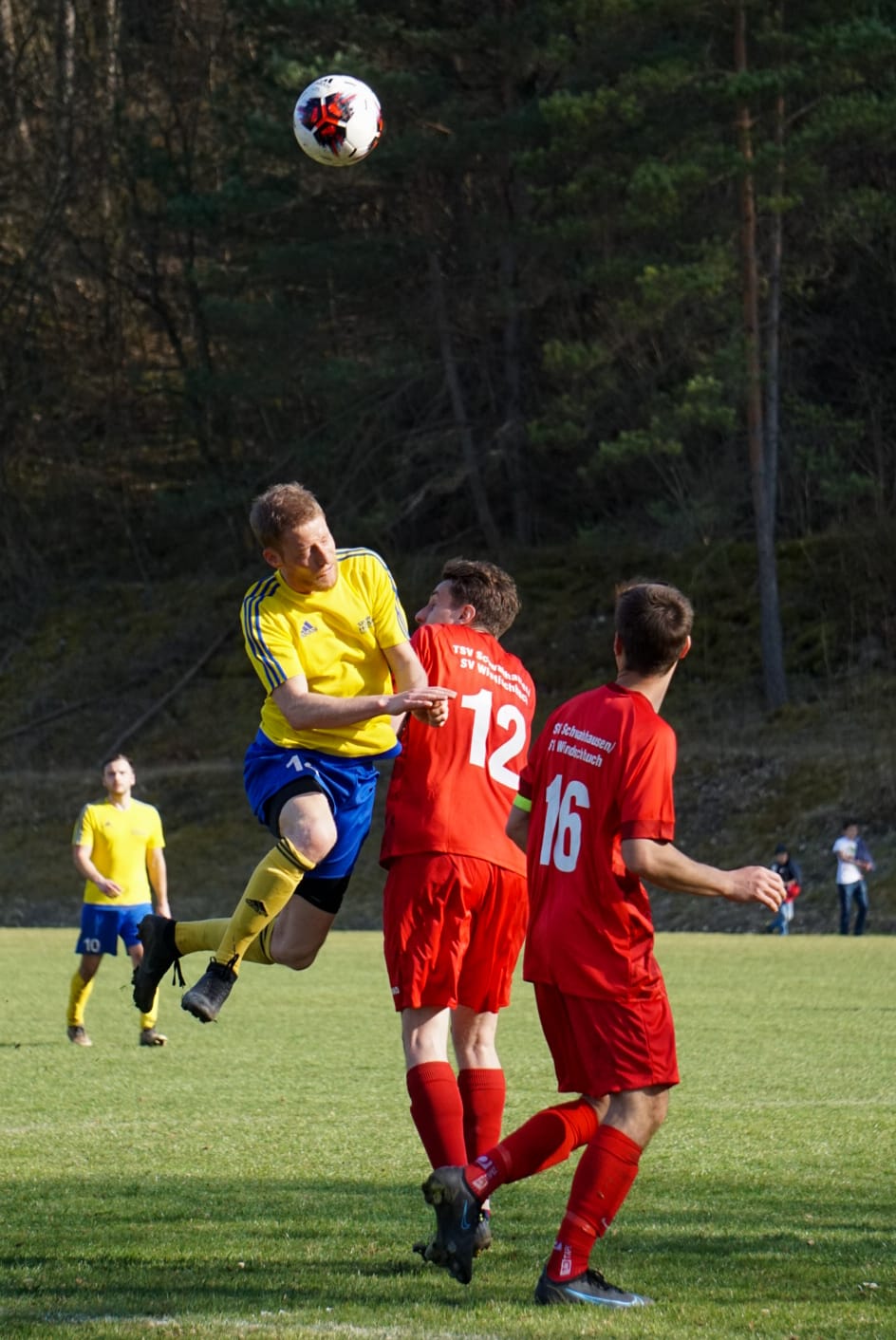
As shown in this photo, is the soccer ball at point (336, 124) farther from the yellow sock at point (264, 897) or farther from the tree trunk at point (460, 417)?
the tree trunk at point (460, 417)

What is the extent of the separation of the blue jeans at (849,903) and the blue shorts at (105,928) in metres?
13.5

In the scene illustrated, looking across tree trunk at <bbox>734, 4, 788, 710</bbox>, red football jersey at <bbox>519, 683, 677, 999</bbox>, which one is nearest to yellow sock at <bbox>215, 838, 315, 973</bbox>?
red football jersey at <bbox>519, 683, 677, 999</bbox>

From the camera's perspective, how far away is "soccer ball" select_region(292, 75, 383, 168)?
8.62m

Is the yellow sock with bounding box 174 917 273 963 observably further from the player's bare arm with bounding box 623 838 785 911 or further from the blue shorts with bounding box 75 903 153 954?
the blue shorts with bounding box 75 903 153 954

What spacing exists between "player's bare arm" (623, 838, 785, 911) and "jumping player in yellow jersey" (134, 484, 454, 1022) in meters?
1.08

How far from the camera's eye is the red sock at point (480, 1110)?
534 centimetres

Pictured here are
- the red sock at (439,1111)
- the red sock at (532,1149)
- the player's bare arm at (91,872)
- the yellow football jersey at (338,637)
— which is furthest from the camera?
the player's bare arm at (91,872)

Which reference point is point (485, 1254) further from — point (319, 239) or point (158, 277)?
point (158, 277)

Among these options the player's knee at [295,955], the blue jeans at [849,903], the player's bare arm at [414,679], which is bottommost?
the blue jeans at [849,903]

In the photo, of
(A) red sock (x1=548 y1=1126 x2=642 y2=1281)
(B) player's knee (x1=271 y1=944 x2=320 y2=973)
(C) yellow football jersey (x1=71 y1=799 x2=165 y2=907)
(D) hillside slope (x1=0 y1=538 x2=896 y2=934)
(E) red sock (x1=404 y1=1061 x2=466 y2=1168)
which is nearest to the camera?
(A) red sock (x1=548 y1=1126 x2=642 y2=1281)

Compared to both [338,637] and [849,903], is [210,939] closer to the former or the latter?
[338,637]

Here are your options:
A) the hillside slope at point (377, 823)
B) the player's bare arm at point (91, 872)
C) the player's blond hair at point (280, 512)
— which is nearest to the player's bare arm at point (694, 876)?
the player's blond hair at point (280, 512)

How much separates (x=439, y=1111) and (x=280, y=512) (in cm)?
190

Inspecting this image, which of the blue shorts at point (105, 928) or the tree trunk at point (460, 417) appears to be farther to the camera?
the tree trunk at point (460, 417)
